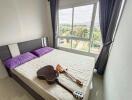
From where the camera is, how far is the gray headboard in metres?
2.37

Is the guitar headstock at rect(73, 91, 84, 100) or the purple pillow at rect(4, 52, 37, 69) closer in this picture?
the guitar headstock at rect(73, 91, 84, 100)

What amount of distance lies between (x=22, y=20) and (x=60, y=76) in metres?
2.20

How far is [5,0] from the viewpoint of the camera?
2.33 metres

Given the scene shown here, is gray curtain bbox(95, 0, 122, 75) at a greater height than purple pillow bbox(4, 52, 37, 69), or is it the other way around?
gray curtain bbox(95, 0, 122, 75)

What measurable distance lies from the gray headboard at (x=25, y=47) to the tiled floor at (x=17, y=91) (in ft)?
2.33

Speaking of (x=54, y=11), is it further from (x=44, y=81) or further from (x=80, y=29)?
(x=44, y=81)

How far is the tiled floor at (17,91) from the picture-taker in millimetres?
1919

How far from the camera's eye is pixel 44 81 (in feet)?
5.42

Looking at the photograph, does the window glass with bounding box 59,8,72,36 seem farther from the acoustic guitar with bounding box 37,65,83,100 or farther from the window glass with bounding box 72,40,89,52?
the acoustic guitar with bounding box 37,65,83,100

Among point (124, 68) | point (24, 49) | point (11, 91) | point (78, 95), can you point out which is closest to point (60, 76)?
point (78, 95)

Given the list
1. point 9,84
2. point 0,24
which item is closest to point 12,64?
point 9,84

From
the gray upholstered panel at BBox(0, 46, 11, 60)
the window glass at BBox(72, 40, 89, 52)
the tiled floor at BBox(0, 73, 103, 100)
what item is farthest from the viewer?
the window glass at BBox(72, 40, 89, 52)

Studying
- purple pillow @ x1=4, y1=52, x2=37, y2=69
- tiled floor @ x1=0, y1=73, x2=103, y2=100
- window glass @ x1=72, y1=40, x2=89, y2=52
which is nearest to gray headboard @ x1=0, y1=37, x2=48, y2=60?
purple pillow @ x1=4, y1=52, x2=37, y2=69

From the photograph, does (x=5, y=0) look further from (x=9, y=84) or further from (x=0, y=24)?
(x=9, y=84)
